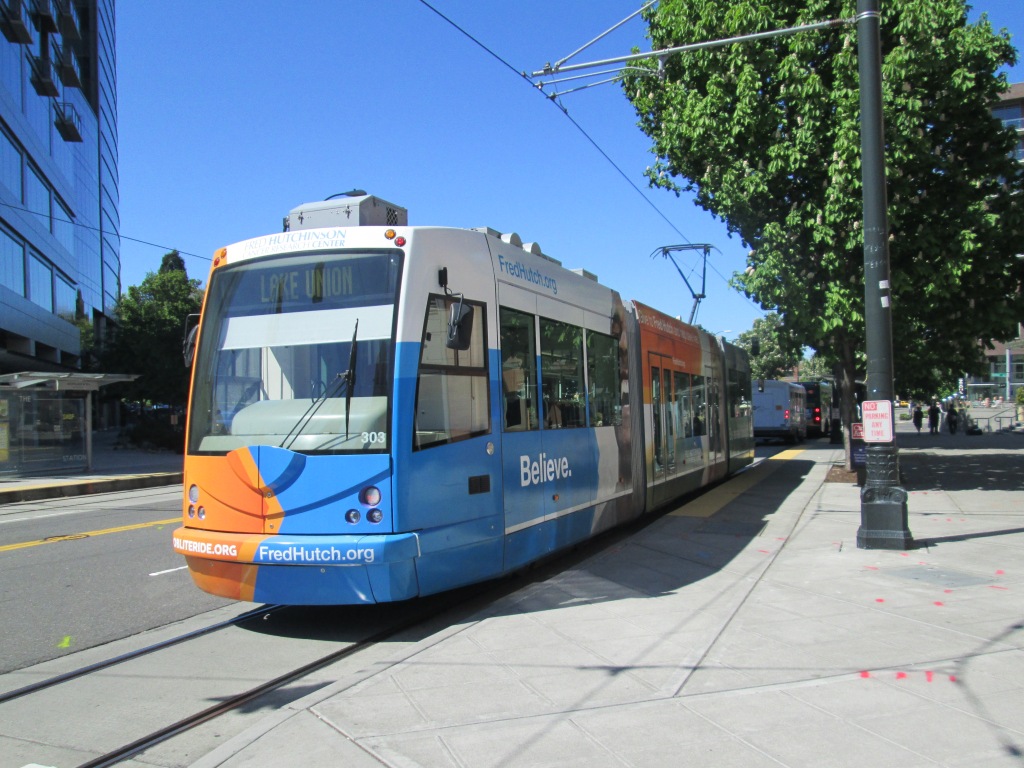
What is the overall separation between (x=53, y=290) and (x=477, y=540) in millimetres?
49211

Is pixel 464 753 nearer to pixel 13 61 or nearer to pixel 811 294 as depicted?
pixel 811 294

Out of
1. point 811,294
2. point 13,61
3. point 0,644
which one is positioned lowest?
point 0,644

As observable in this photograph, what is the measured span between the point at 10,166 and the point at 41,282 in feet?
26.6

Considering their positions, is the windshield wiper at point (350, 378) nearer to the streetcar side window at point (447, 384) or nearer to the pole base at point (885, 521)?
the streetcar side window at point (447, 384)

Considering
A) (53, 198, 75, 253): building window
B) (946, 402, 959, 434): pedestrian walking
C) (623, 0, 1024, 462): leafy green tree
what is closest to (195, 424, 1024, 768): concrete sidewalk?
(623, 0, 1024, 462): leafy green tree

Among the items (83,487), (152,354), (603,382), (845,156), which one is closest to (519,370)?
(603,382)

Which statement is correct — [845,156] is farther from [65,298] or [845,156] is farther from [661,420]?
[65,298]

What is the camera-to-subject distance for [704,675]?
4941 mm

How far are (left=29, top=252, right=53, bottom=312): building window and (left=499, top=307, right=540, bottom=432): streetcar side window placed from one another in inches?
1719

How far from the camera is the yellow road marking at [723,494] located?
12477 mm

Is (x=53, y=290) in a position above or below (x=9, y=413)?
above

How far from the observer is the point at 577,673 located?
5059 millimetres

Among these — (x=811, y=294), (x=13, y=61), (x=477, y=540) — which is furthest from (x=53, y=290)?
(x=477, y=540)

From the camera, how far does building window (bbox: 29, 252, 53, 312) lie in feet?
141
